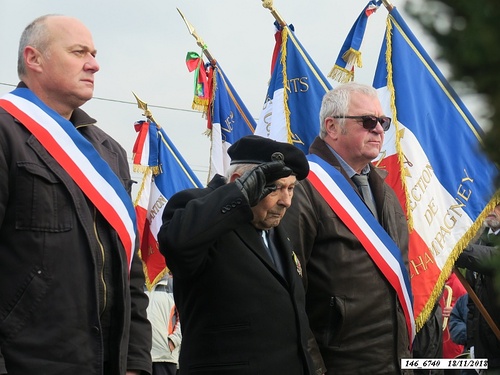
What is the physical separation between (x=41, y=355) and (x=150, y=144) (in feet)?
29.5

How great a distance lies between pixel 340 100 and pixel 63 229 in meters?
2.32

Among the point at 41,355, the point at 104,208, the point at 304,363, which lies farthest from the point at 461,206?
the point at 41,355

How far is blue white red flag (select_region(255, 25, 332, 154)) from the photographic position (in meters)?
8.08

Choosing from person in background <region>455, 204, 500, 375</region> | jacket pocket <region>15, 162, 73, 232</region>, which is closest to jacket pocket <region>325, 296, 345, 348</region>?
jacket pocket <region>15, 162, 73, 232</region>

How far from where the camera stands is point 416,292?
5.94 m

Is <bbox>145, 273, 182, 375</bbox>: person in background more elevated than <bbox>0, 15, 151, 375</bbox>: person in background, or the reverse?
<bbox>0, 15, 151, 375</bbox>: person in background

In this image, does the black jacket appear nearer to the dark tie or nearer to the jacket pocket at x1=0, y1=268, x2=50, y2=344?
the dark tie

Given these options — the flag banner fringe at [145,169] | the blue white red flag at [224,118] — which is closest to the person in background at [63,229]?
the blue white red flag at [224,118]

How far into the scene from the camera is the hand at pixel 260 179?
3668 mm

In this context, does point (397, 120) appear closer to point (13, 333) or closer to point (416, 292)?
point (416, 292)

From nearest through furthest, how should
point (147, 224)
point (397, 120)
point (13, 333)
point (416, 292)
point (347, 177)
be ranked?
point (13, 333)
point (347, 177)
point (416, 292)
point (397, 120)
point (147, 224)

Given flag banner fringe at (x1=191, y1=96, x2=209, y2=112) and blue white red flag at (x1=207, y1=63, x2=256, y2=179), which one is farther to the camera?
flag banner fringe at (x1=191, y1=96, x2=209, y2=112)

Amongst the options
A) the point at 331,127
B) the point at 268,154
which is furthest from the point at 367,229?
the point at 268,154

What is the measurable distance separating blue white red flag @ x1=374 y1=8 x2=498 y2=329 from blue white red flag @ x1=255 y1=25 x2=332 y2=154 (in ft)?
3.05
